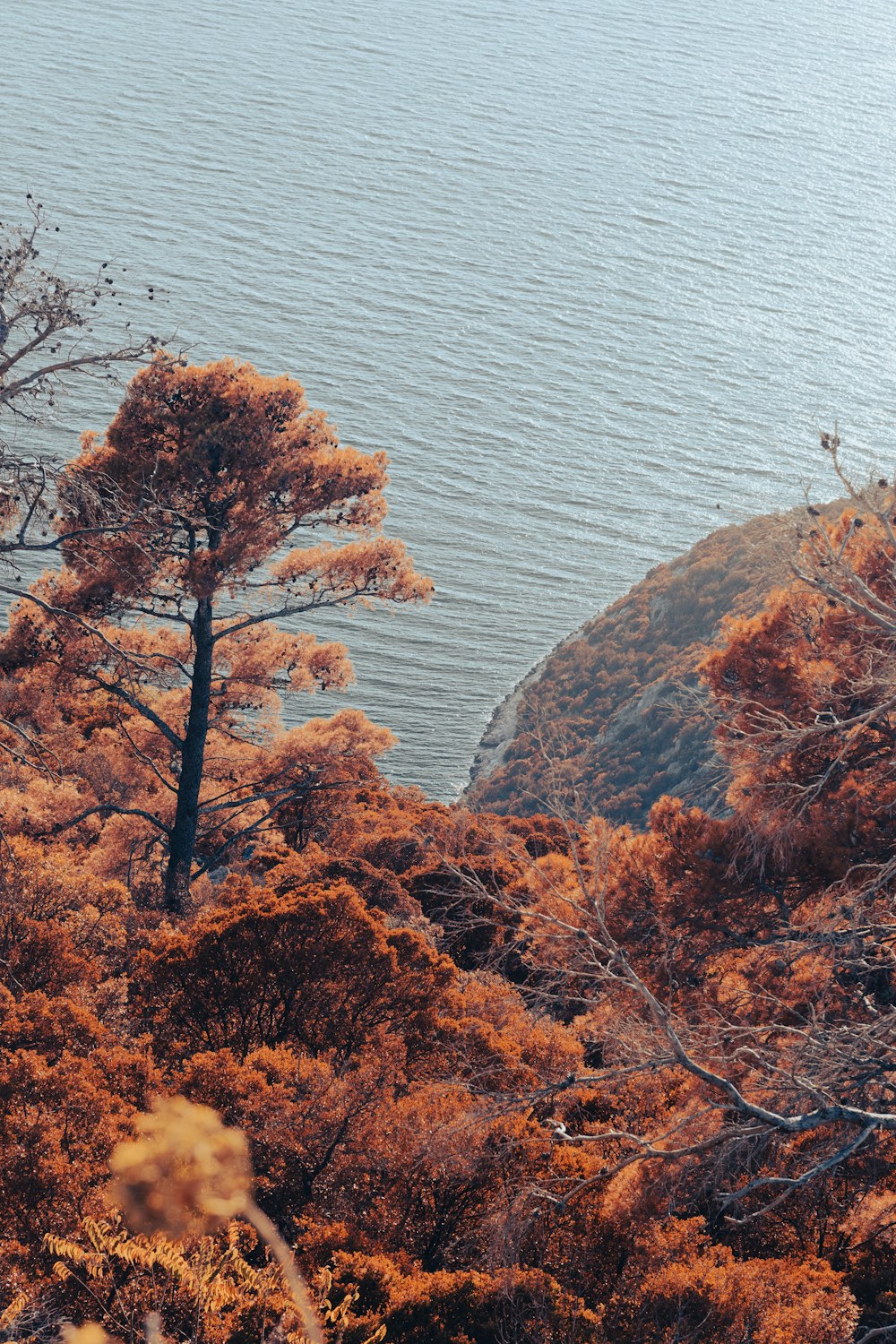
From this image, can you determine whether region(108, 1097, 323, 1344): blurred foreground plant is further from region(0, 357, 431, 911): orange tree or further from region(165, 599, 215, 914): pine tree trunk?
region(165, 599, 215, 914): pine tree trunk

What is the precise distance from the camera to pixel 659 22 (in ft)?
431

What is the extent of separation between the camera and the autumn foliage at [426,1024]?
19.4 ft

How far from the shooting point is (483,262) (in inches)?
2586

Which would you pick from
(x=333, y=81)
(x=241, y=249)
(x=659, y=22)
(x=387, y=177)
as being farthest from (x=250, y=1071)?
(x=659, y=22)

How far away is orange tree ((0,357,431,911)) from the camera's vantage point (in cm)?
1287

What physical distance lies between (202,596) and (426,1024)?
5972 millimetres

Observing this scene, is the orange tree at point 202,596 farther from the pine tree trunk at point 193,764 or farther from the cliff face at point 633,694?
the cliff face at point 633,694

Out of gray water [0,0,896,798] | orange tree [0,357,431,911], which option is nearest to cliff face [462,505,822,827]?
gray water [0,0,896,798]

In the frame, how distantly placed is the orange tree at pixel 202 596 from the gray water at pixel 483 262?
10739 millimetres

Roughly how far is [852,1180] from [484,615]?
33.0 meters

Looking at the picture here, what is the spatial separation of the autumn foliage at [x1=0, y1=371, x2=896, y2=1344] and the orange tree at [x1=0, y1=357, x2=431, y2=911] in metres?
0.05

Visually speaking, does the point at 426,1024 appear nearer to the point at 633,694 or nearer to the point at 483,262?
the point at 633,694

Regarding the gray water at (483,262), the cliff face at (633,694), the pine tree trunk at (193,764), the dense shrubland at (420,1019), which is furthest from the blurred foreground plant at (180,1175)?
the cliff face at (633,694)

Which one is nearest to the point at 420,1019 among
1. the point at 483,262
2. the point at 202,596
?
the point at 202,596
